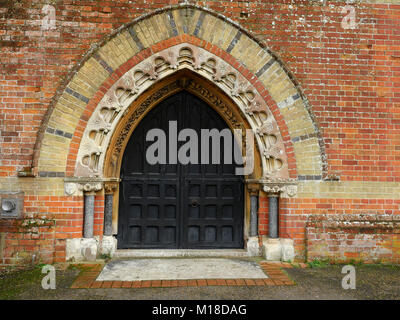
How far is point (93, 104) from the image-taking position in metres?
4.76

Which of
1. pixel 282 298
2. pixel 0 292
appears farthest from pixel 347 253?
pixel 0 292

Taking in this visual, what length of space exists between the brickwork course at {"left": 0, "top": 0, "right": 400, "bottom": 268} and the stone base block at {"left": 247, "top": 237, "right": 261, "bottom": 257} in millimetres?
204

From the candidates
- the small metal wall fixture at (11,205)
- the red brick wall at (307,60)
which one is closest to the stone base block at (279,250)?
the red brick wall at (307,60)

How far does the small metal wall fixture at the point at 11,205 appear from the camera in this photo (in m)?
4.49

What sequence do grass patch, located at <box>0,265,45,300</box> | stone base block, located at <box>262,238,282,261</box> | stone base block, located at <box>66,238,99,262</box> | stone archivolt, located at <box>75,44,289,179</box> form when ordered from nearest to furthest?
grass patch, located at <box>0,265,45,300</box> → stone base block, located at <box>66,238,99,262</box> → stone archivolt, located at <box>75,44,289,179</box> → stone base block, located at <box>262,238,282,261</box>

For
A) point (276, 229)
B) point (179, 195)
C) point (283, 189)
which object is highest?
point (283, 189)

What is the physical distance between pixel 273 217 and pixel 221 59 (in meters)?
2.66

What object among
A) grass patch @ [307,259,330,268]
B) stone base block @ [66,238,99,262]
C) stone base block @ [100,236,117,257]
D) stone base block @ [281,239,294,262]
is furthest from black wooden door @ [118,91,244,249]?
grass patch @ [307,259,330,268]

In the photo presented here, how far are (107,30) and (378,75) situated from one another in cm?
442

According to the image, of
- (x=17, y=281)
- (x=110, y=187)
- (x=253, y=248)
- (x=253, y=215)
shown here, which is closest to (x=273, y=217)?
(x=253, y=215)

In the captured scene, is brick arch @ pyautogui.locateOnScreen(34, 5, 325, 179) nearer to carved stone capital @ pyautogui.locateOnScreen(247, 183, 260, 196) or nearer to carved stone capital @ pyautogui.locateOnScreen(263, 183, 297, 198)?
carved stone capital @ pyautogui.locateOnScreen(263, 183, 297, 198)

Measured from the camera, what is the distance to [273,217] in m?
4.97

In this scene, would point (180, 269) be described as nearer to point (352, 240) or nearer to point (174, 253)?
point (174, 253)

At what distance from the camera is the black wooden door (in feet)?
17.7
